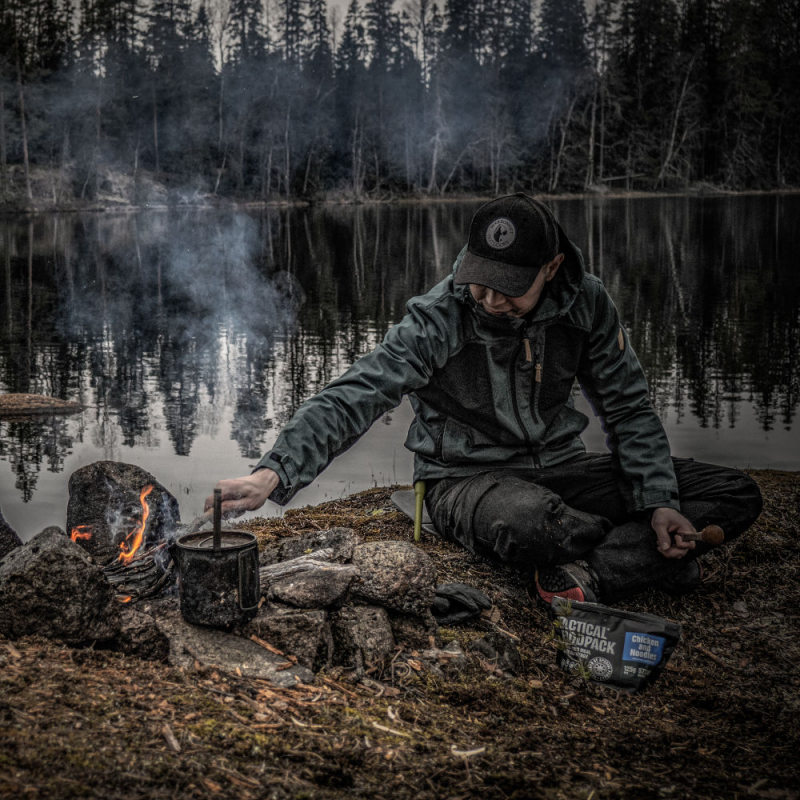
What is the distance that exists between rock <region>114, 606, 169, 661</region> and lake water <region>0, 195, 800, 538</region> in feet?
11.5

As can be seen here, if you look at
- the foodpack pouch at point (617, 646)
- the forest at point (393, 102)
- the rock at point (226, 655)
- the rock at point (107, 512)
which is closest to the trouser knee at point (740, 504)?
the foodpack pouch at point (617, 646)

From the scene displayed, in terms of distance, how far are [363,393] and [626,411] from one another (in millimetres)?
1452

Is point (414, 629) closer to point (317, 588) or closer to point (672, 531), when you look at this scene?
point (317, 588)

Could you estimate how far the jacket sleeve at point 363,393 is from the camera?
3.29m

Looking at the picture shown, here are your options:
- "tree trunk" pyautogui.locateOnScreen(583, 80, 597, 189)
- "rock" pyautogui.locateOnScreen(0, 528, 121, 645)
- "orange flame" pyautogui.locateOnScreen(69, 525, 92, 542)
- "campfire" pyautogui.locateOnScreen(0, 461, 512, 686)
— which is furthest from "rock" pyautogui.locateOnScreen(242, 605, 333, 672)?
"tree trunk" pyautogui.locateOnScreen(583, 80, 597, 189)

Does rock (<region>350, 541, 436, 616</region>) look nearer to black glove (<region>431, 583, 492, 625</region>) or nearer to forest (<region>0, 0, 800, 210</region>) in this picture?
black glove (<region>431, 583, 492, 625</region>)

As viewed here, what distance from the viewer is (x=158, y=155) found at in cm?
4950

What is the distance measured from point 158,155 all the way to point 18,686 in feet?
166

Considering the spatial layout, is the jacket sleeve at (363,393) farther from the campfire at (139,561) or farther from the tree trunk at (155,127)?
the tree trunk at (155,127)

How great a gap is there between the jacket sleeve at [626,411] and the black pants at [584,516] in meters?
0.13

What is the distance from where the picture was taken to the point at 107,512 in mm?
4203

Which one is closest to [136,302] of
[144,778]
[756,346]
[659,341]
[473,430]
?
[659,341]

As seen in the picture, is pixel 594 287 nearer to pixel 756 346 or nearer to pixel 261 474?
pixel 261 474

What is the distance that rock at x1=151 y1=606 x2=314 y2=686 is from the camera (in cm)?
303
